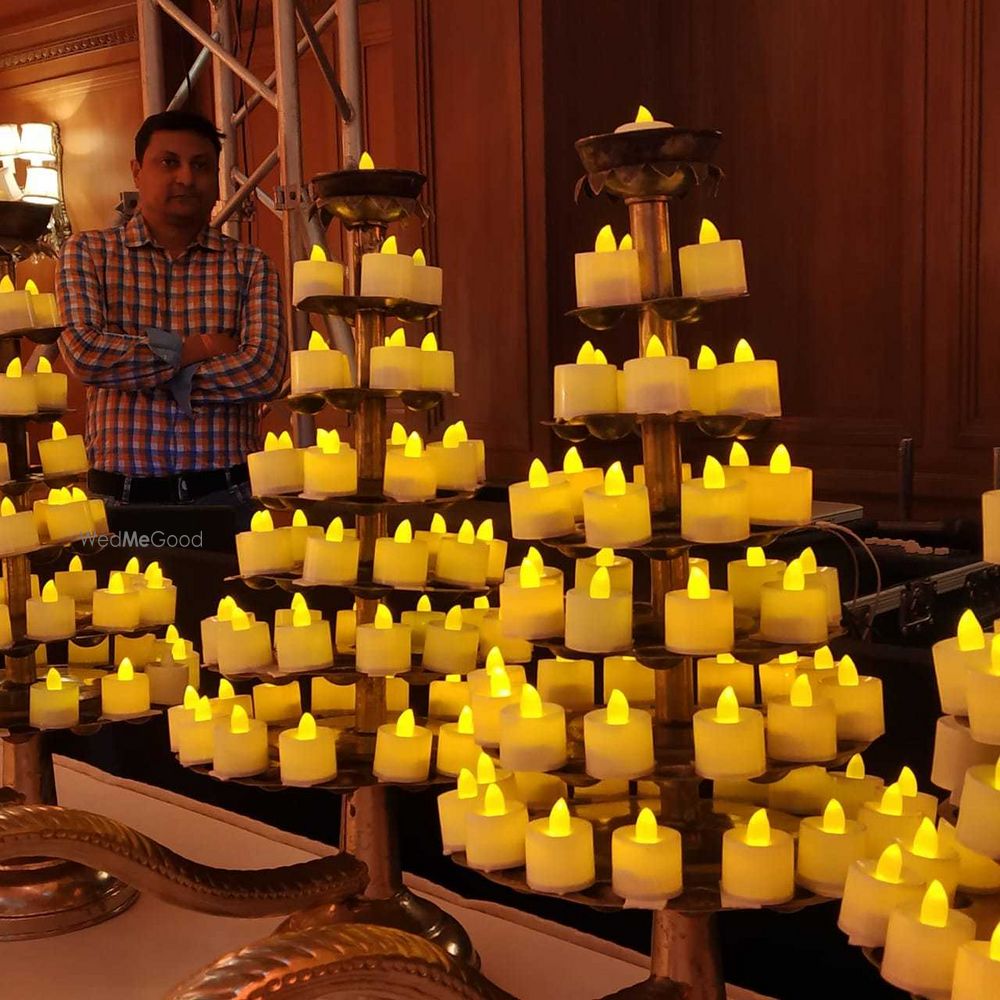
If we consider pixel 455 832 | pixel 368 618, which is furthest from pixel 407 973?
pixel 368 618

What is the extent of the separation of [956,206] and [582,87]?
3.52ft

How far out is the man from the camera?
2.17 m

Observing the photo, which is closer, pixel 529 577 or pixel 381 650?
pixel 529 577

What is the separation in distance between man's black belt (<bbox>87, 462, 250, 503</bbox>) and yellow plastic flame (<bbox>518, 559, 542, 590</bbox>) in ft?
5.20

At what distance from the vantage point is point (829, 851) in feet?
2.27

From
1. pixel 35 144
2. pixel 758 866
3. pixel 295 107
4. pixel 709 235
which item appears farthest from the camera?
pixel 35 144

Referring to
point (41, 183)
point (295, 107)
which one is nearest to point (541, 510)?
point (295, 107)

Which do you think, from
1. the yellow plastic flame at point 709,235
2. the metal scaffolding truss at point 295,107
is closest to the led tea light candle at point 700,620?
the yellow plastic flame at point 709,235

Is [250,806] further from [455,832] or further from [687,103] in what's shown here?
[687,103]

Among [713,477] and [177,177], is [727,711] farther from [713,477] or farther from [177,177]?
[177,177]

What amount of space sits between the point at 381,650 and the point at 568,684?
15cm

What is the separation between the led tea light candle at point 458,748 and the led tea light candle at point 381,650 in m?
0.06

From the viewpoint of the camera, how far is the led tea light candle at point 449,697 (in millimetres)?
984

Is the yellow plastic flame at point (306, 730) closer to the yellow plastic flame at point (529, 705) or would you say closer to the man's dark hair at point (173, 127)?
the yellow plastic flame at point (529, 705)
